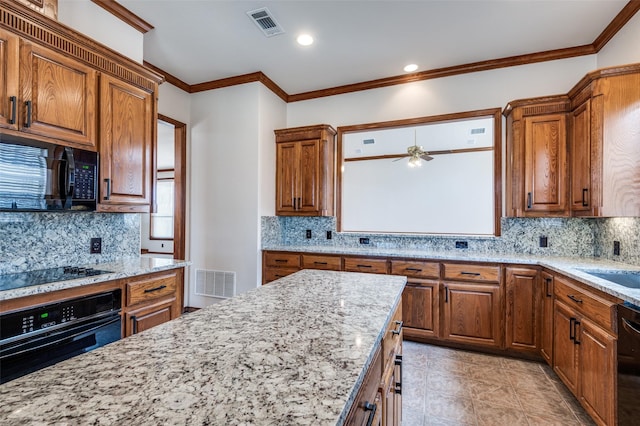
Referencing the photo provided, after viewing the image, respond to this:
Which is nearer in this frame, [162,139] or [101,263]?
[101,263]

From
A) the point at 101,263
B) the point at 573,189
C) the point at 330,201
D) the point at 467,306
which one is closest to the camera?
the point at 101,263

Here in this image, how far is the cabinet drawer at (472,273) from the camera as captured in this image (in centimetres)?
288

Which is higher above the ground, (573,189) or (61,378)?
(573,189)

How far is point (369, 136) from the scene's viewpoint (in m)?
4.02

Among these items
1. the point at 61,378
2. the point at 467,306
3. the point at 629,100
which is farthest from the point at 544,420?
the point at 61,378

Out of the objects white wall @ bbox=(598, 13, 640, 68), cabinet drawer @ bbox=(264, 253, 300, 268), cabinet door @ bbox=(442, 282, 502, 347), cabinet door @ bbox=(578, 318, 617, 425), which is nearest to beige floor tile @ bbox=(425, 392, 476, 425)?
cabinet door @ bbox=(578, 318, 617, 425)

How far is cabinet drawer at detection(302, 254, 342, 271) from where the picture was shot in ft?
11.3

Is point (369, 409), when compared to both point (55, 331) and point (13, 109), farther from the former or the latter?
point (13, 109)

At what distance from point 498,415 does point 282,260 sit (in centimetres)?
245

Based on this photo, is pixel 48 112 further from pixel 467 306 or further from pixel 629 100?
pixel 629 100

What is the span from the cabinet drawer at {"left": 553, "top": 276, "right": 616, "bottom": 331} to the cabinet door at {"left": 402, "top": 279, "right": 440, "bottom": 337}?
1006 mm

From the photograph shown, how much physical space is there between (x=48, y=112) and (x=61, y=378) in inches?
76.7

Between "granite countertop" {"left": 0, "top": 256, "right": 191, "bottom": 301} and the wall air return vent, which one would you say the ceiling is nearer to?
"granite countertop" {"left": 0, "top": 256, "right": 191, "bottom": 301}

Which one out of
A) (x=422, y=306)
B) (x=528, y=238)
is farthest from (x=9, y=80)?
(x=528, y=238)
